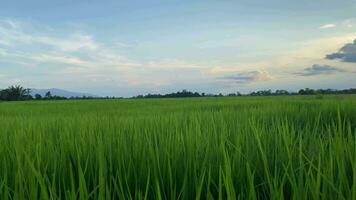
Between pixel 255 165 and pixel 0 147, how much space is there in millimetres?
1071

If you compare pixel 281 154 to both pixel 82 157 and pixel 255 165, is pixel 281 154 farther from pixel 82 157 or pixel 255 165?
pixel 82 157

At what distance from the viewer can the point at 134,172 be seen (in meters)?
1.07

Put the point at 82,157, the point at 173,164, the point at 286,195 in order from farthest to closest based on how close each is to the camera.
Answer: the point at 82,157 → the point at 173,164 → the point at 286,195

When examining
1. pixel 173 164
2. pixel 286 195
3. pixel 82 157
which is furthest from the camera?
pixel 82 157

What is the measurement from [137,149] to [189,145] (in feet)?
0.62

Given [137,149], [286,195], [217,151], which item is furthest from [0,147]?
[286,195]

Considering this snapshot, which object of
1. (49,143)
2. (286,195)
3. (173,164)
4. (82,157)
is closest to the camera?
(286,195)

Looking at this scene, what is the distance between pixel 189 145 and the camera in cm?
129

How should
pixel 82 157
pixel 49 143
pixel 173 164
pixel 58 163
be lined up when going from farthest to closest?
pixel 49 143, pixel 82 157, pixel 58 163, pixel 173 164

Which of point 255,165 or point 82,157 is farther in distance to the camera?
point 82,157

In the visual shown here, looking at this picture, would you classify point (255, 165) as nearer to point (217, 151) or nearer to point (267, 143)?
point (217, 151)

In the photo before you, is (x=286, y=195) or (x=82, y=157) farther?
(x=82, y=157)

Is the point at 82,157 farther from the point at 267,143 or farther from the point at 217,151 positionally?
the point at 267,143

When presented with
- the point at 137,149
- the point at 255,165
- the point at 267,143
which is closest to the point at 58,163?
the point at 137,149
